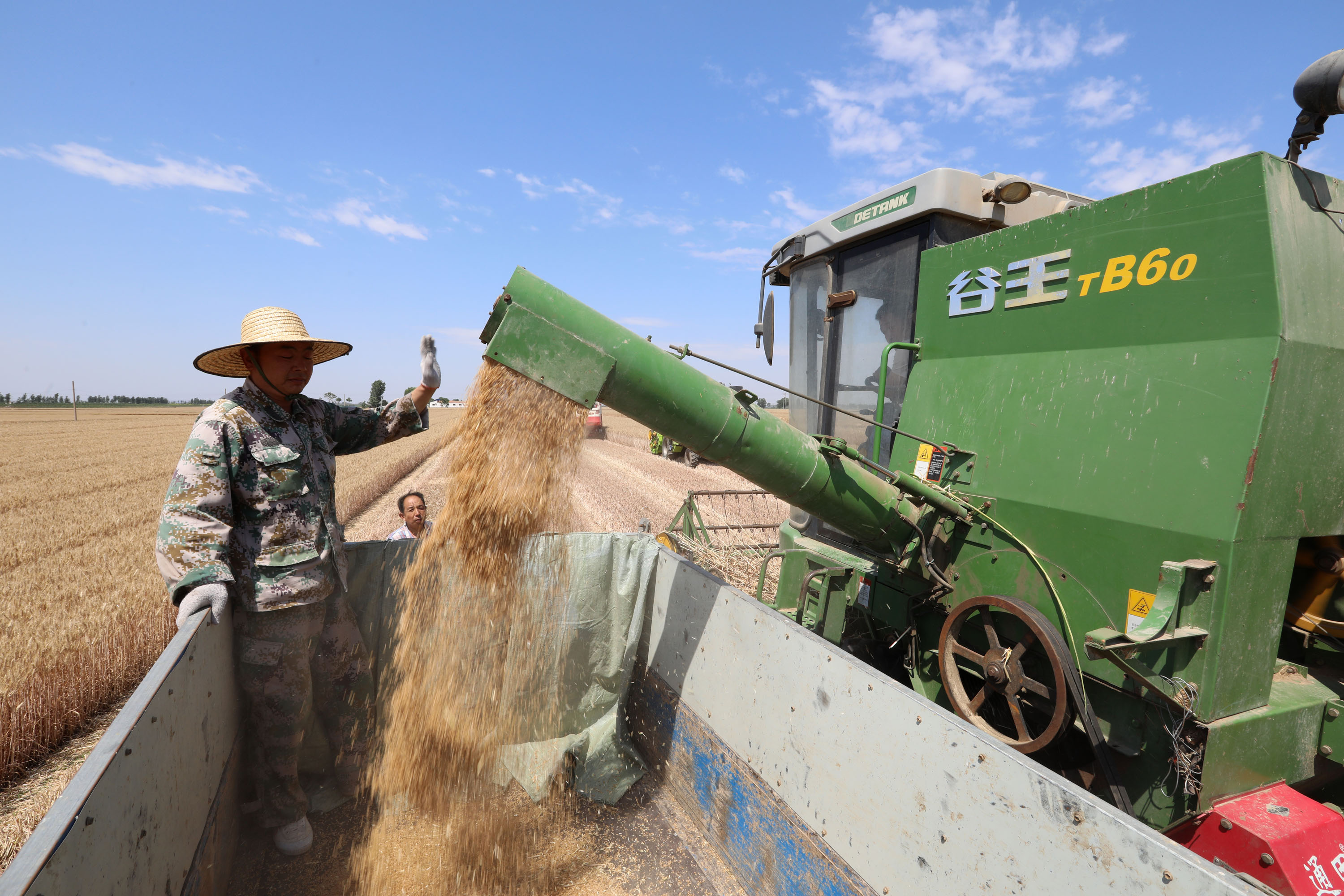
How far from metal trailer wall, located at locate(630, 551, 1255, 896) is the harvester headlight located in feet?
7.18

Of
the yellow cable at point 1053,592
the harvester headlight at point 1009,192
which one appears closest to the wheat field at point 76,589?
the yellow cable at point 1053,592

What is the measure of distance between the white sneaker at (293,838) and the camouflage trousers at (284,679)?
0.03 meters

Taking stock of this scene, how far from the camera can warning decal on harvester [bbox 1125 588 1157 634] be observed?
1.90 m

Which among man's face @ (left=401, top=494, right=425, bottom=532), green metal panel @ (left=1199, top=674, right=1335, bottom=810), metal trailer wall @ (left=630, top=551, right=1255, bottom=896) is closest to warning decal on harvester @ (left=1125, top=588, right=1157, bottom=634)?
green metal panel @ (left=1199, top=674, right=1335, bottom=810)

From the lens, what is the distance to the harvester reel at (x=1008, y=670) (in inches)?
79.0

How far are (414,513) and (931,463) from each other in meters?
3.23

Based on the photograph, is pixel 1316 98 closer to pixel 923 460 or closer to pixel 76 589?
pixel 923 460

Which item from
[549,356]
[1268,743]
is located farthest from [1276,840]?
[549,356]

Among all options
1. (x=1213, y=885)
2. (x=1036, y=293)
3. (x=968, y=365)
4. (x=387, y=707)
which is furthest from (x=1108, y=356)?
(x=387, y=707)

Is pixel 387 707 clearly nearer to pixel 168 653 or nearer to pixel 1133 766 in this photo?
pixel 168 653

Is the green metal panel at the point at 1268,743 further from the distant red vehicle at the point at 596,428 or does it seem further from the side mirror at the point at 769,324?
the distant red vehicle at the point at 596,428

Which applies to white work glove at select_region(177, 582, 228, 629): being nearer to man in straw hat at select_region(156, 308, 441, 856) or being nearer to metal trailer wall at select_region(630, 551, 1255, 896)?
man in straw hat at select_region(156, 308, 441, 856)

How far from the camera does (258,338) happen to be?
243cm

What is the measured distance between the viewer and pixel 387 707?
9.86 ft
